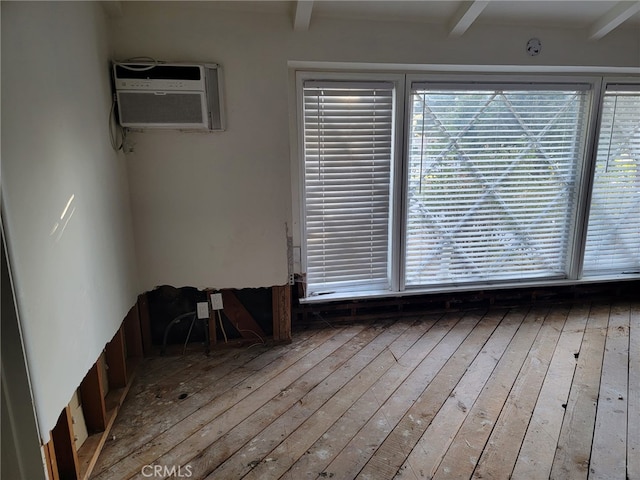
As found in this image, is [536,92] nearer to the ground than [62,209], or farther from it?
farther from it

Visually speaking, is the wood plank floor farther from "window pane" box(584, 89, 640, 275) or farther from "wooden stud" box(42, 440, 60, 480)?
"window pane" box(584, 89, 640, 275)

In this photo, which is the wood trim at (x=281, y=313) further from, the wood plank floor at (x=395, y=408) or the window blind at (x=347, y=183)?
the window blind at (x=347, y=183)

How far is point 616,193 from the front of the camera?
3.16 metres

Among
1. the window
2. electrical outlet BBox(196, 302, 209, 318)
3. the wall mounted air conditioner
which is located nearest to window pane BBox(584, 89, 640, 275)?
the window

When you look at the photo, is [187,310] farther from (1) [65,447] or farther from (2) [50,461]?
(2) [50,461]

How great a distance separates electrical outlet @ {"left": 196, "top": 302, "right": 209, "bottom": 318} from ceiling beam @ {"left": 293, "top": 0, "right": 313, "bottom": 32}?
6.37 ft

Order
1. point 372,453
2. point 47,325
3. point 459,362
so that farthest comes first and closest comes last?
point 459,362 < point 372,453 < point 47,325

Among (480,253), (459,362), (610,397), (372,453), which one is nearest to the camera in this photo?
(372,453)

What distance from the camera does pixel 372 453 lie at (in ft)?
5.56

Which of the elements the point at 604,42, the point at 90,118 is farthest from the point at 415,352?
the point at 604,42

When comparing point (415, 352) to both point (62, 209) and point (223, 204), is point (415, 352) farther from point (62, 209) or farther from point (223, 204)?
point (62, 209)

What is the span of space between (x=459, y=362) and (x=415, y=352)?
0.29 meters

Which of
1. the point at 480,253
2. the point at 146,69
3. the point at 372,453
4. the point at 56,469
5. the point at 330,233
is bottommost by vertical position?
the point at 372,453

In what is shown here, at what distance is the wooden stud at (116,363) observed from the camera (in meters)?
2.11
